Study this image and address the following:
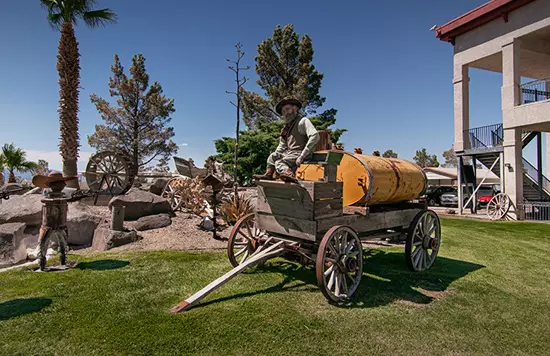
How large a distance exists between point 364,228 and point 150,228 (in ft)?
19.4

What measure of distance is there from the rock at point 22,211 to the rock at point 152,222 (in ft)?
7.22

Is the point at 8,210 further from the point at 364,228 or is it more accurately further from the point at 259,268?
the point at 364,228

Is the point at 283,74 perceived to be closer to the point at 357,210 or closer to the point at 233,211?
the point at 233,211

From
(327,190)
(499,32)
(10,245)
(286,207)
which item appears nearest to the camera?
(327,190)

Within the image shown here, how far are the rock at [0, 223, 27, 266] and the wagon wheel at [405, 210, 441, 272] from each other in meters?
7.11

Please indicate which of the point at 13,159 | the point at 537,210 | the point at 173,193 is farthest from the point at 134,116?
the point at 537,210

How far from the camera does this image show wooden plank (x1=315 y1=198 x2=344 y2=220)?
438 centimetres

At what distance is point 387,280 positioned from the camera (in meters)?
5.23

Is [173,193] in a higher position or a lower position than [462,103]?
lower

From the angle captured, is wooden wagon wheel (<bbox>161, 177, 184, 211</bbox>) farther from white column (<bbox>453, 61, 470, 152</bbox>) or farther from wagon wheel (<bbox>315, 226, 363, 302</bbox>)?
white column (<bbox>453, 61, 470, 152</bbox>)

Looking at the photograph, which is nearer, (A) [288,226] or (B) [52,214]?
(A) [288,226]

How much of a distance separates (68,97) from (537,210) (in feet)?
69.4

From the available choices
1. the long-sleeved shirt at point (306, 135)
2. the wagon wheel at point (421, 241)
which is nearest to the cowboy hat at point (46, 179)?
the long-sleeved shirt at point (306, 135)

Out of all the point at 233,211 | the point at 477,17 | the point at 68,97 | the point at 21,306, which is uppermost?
the point at 477,17
